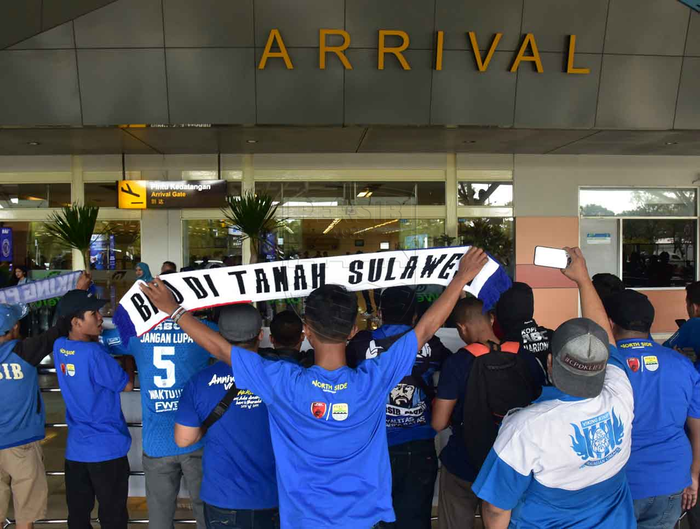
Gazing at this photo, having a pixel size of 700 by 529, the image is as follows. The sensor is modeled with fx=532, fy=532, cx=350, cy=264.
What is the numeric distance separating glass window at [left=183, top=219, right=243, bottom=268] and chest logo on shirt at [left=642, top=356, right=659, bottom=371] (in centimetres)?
824

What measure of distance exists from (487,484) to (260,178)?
344 inches

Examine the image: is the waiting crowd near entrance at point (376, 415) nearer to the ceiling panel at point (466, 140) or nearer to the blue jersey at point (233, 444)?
the blue jersey at point (233, 444)

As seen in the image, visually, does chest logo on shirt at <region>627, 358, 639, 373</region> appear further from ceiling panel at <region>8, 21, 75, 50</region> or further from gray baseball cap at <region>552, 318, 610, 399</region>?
ceiling panel at <region>8, 21, 75, 50</region>

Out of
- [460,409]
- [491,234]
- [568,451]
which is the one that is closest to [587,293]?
[460,409]

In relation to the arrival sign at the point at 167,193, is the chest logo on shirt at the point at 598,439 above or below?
below

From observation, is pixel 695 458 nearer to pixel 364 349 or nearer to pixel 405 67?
pixel 364 349

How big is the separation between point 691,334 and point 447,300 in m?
2.08

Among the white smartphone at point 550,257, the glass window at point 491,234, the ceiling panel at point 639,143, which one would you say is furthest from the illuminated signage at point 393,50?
the white smartphone at point 550,257

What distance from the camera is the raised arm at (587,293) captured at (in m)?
2.41

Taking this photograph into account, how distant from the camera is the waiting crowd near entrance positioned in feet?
5.93

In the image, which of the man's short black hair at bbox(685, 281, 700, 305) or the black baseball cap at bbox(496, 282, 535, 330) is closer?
the black baseball cap at bbox(496, 282, 535, 330)

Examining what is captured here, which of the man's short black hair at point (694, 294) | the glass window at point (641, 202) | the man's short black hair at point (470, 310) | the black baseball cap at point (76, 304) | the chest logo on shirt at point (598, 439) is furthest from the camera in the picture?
the glass window at point (641, 202)

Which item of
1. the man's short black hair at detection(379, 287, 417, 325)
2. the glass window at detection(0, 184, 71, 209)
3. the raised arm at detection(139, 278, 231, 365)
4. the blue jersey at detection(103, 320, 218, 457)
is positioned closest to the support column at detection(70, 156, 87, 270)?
the glass window at detection(0, 184, 71, 209)

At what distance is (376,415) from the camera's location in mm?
2047
